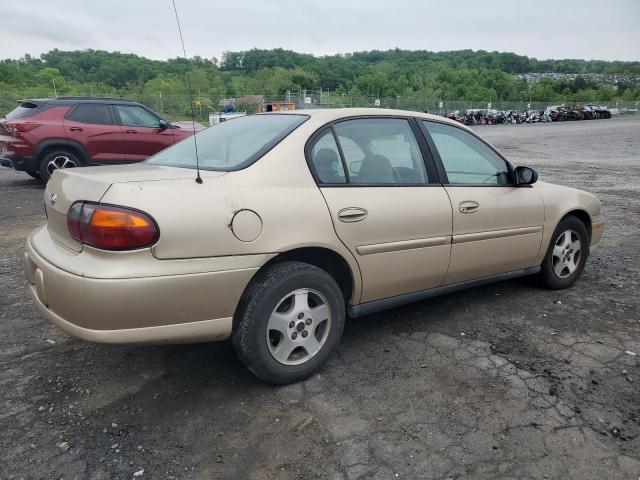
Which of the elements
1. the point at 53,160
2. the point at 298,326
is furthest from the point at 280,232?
the point at 53,160

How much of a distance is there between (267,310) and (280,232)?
1.34 ft

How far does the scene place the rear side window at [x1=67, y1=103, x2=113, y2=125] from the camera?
9539 mm

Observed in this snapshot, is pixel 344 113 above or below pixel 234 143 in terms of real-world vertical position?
above

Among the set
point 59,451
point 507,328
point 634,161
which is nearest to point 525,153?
point 634,161

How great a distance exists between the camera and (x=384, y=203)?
3213 millimetres

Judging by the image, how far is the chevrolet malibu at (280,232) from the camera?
246 cm

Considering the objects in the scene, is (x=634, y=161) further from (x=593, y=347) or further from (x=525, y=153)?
(x=593, y=347)

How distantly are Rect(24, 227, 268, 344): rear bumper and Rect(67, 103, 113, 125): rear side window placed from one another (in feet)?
25.3

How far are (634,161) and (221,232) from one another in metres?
16.4

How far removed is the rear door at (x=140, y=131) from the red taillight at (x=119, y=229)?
25.6 ft

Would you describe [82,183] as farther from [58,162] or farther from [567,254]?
[58,162]

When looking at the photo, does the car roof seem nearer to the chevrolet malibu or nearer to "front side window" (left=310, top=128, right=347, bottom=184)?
the chevrolet malibu

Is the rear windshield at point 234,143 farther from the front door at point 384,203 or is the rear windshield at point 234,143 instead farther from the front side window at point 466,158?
the front side window at point 466,158

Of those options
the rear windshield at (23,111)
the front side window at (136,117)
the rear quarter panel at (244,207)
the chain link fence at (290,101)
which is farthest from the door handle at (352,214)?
the chain link fence at (290,101)
